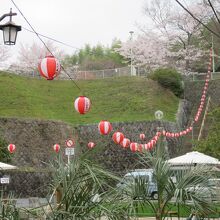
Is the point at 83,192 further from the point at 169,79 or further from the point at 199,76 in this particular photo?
the point at 199,76

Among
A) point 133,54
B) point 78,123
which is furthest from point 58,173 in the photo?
point 133,54

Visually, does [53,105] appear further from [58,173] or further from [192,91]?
[58,173]

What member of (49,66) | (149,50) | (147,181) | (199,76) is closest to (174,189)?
(147,181)

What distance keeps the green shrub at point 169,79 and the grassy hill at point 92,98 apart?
Answer: 591 millimetres

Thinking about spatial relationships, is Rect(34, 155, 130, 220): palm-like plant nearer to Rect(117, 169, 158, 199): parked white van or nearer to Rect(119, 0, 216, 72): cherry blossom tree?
Rect(117, 169, 158, 199): parked white van

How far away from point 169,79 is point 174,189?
1244 inches

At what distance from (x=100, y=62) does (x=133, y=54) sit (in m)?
7.68

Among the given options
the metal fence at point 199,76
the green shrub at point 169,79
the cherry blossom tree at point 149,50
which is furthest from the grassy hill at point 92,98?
the cherry blossom tree at point 149,50

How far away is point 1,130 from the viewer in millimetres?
28469

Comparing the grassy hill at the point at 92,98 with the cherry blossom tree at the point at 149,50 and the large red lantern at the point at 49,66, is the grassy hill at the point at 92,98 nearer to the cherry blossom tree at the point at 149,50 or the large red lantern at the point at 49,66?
the cherry blossom tree at the point at 149,50

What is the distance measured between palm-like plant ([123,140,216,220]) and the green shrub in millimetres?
30983

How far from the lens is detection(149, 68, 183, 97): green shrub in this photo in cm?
3909

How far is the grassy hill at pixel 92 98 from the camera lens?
115 ft

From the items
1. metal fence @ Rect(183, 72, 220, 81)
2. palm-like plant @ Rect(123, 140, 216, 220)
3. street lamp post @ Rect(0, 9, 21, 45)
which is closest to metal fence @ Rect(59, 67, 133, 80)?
metal fence @ Rect(183, 72, 220, 81)
